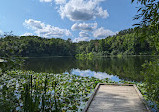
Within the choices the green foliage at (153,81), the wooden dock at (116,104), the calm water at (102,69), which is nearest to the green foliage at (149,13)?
the green foliage at (153,81)

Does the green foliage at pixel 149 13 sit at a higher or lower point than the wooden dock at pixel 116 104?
higher


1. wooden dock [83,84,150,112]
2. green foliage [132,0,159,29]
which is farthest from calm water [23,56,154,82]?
green foliage [132,0,159,29]

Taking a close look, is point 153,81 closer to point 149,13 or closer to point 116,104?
point 116,104

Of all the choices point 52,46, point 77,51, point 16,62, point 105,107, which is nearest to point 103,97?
point 105,107

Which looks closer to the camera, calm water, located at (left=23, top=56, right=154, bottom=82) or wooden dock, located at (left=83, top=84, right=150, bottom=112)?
wooden dock, located at (left=83, top=84, right=150, bottom=112)

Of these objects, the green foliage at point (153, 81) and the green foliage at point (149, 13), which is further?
the green foliage at point (153, 81)

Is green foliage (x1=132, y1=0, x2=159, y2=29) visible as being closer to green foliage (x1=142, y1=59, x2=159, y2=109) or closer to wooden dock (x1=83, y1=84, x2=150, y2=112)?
green foliage (x1=142, y1=59, x2=159, y2=109)

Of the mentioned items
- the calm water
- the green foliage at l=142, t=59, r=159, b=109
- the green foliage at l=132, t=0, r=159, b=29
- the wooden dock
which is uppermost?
the green foliage at l=132, t=0, r=159, b=29

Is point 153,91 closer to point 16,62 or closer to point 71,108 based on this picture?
point 71,108

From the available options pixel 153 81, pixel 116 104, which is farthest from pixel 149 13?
pixel 116 104

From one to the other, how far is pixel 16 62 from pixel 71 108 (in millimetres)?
2199

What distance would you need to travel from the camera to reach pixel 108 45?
61062 mm

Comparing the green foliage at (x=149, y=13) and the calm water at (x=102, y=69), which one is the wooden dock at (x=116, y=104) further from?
the green foliage at (x=149, y=13)

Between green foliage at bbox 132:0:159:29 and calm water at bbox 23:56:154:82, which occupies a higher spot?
green foliage at bbox 132:0:159:29
